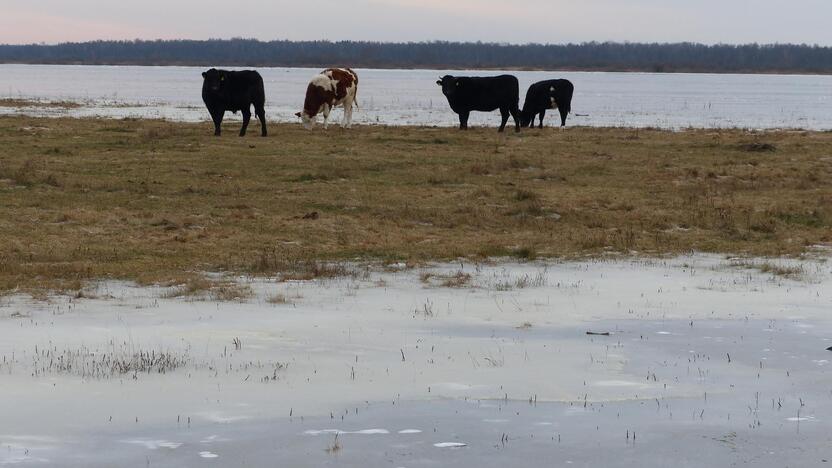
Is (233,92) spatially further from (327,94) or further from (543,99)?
(543,99)

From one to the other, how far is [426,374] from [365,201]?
9.63 meters

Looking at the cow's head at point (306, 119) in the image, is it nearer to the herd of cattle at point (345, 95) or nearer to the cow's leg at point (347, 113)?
the herd of cattle at point (345, 95)

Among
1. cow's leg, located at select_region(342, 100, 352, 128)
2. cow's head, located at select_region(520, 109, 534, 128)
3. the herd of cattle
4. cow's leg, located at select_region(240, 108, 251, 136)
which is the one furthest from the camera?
cow's head, located at select_region(520, 109, 534, 128)

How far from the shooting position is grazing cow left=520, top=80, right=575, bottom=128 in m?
34.4

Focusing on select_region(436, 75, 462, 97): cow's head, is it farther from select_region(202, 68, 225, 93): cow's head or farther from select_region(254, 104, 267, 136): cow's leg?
select_region(202, 68, 225, 93): cow's head

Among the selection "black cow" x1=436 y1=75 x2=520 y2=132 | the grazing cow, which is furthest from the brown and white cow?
the grazing cow

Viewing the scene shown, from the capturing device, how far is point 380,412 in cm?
721

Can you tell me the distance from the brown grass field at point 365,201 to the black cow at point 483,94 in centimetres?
529

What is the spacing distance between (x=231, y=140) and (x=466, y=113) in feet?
29.6

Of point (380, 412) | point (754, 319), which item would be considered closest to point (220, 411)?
point (380, 412)

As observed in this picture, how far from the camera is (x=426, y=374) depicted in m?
8.23

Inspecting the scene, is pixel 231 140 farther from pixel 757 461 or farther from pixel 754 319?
pixel 757 461

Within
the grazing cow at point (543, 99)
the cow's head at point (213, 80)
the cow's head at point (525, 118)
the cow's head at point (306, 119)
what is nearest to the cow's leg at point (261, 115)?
the cow's head at point (213, 80)

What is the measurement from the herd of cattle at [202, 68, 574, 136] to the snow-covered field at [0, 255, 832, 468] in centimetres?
1680
